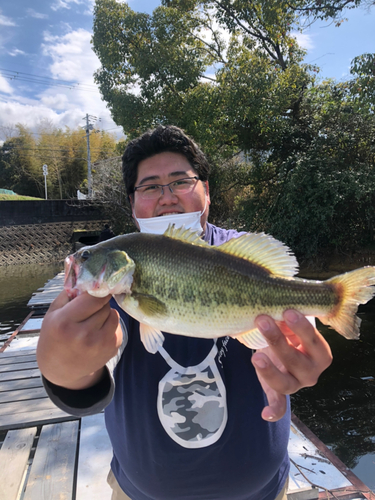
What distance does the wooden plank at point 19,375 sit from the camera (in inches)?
171

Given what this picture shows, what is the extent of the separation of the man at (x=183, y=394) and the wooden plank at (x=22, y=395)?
254 cm

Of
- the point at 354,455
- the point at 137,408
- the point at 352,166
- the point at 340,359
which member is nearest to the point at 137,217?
the point at 137,408

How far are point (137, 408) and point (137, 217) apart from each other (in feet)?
3.81

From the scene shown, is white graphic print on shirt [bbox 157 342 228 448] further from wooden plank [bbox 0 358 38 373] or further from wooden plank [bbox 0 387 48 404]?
wooden plank [bbox 0 358 38 373]

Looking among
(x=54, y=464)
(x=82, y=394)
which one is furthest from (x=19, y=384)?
(x=82, y=394)

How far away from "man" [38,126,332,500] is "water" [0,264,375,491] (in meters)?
3.17

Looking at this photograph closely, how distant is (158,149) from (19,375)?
155 inches

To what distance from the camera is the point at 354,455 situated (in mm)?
4227

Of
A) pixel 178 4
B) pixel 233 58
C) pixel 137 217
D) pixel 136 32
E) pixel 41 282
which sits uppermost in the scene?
pixel 178 4

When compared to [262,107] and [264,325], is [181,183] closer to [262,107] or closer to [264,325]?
[264,325]

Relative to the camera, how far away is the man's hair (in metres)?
2.09

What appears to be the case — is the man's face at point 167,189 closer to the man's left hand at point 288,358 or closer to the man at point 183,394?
the man at point 183,394

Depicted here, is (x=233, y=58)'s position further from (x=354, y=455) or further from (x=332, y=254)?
(x=354, y=455)

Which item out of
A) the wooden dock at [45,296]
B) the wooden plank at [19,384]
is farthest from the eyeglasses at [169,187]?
the wooden dock at [45,296]
